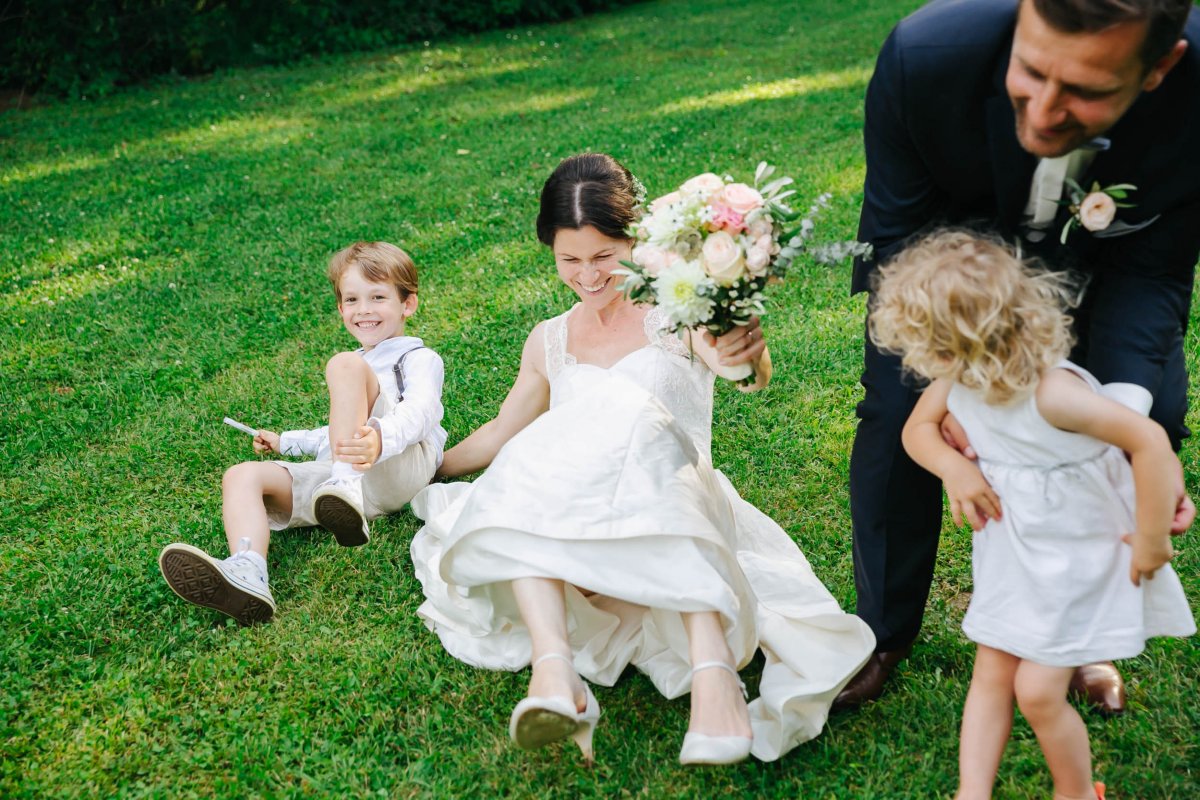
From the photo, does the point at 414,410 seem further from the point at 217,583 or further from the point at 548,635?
the point at 548,635

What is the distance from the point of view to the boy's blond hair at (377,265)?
4.37 m

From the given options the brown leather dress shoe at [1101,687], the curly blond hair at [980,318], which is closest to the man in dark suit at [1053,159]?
the curly blond hair at [980,318]

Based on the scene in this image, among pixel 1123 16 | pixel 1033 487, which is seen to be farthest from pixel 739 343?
pixel 1123 16

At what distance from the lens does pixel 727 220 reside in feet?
8.97

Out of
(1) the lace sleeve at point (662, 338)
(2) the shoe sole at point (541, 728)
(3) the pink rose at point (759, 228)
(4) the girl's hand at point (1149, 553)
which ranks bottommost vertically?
(2) the shoe sole at point (541, 728)

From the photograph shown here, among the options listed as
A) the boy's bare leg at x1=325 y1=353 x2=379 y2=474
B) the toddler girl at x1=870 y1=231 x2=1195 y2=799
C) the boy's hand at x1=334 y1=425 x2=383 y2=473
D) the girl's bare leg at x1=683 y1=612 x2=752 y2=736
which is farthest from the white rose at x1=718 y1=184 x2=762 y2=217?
the boy's bare leg at x1=325 y1=353 x2=379 y2=474

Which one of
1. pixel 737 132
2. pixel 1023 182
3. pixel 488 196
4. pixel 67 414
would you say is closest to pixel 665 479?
pixel 1023 182

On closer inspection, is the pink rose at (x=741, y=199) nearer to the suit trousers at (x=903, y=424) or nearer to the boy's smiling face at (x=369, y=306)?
the suit trousers at (x=903, y=424)

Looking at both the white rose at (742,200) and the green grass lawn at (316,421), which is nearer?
the white rose at (742,200)

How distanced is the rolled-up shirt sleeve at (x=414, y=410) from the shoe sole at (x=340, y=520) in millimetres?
239

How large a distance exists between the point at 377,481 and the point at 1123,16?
302cm

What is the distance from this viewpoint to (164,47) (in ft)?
43.3

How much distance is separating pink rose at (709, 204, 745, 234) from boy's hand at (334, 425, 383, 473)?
168 cm

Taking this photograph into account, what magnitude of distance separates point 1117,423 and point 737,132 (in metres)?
7.05
